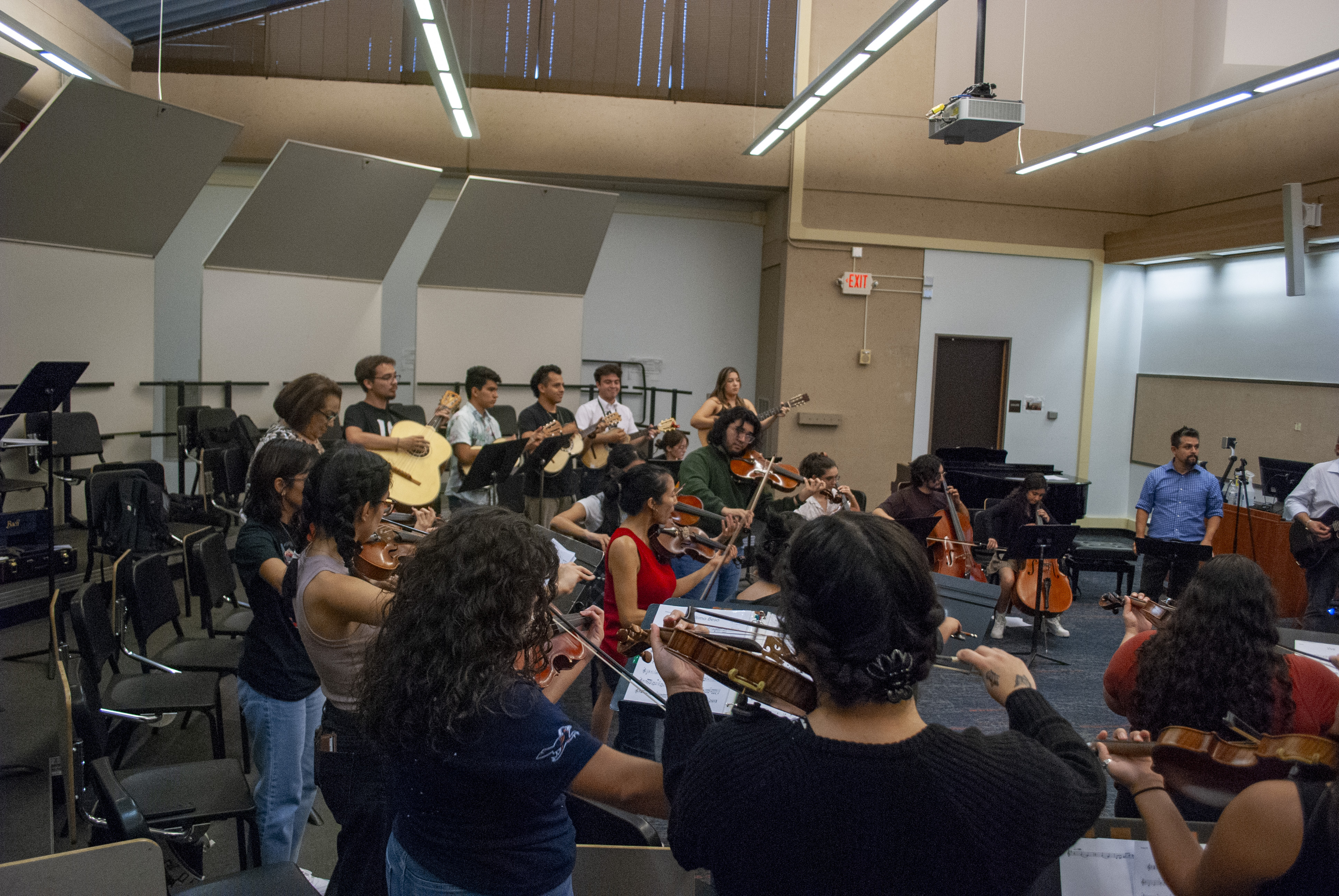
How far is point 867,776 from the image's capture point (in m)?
1.17

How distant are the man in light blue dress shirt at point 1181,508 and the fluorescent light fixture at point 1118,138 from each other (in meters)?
2.44

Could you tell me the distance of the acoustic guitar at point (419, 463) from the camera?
5594mm

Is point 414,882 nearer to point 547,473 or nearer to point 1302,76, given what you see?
point 547,473

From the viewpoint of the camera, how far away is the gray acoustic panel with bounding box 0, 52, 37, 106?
5.50 m

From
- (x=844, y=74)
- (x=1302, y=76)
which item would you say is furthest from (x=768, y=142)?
(x=1302, y=76)

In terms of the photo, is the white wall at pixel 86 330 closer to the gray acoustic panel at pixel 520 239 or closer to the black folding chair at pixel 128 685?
the gray acoustic panel at pixel 520 239

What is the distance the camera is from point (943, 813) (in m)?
1.16

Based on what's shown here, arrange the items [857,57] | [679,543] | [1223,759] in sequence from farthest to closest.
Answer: [857,57], [679,543], [1223,759]

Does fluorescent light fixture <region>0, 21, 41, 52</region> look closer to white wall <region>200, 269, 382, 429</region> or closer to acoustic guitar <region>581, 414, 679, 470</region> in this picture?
white wall <region>200, 269, 382, 429</region>

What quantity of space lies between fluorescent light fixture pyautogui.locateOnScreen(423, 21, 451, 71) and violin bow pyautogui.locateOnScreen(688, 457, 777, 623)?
3291mm

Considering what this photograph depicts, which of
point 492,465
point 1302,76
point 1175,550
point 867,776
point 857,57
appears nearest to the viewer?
point 867,776

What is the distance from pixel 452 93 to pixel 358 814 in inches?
229

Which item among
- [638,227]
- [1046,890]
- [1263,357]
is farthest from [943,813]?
[638,227]

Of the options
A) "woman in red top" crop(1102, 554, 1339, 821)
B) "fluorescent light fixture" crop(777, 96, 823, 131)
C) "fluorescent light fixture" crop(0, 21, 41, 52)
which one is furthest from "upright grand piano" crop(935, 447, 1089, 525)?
"fluorescent light fixture" crop(0, 21, 41, 52)
